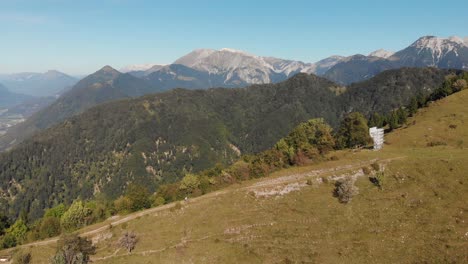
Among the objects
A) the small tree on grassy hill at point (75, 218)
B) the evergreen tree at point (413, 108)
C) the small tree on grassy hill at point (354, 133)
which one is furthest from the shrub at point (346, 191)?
the evergreen tree at point (413, 108)

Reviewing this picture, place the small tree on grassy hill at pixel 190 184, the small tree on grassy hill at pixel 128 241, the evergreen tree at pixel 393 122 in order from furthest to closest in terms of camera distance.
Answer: the evergreen tree at pixel 393 122 < the small tree on grassy hill at pixel 190 184 < the small tree on grassy hill at pixel 128 241

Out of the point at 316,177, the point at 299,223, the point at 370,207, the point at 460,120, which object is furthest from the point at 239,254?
the point at 460,120

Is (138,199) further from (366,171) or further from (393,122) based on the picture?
(393,122)

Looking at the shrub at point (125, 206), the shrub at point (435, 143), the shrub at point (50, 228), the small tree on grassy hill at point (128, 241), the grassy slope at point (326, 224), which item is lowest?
the shrub at point (50, 228)

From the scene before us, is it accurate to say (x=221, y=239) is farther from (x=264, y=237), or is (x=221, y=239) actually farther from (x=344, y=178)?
(x=344, y=178)

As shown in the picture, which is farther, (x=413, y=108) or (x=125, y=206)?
(x=413, y=108)

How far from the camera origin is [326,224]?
58062 millimetres

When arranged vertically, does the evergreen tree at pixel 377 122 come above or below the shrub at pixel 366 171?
below

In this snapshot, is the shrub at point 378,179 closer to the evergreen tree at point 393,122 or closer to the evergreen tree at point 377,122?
the evergreen tree at point 393,122

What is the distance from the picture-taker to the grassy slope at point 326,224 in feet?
160

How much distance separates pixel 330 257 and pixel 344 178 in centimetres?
2777

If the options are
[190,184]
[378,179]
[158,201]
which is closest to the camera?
[378,179]

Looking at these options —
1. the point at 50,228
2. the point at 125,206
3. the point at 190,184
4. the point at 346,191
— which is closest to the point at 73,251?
the point at 190,184

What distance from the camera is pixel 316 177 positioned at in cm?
7681
